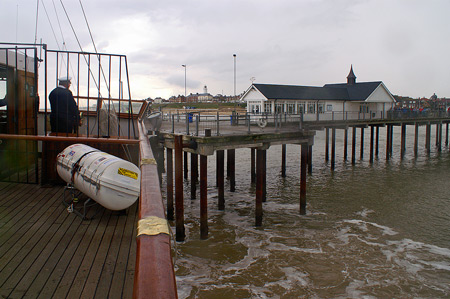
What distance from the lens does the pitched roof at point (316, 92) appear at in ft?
107

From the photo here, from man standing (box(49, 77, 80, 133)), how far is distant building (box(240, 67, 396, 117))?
22.4 metres

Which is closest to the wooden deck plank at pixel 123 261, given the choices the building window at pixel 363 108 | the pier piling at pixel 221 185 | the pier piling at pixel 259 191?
the pier piling at pixel 259 191

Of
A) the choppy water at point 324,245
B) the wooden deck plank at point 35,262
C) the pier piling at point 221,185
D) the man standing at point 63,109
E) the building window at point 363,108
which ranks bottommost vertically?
the choppy water at point 324,245

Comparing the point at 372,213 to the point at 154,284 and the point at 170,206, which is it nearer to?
the point at 170,206

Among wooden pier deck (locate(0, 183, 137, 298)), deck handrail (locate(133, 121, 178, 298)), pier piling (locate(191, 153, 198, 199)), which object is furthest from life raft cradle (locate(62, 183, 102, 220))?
pier piling (locate(191, 153, 198, 199))

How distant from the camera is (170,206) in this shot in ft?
42.8

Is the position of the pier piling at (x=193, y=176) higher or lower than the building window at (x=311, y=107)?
lower

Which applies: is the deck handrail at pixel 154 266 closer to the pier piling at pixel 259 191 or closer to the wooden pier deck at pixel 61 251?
the wooden pier deck at pixel 61 251

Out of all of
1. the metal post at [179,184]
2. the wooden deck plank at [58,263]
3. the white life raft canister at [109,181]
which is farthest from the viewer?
the metal post at [179,184]

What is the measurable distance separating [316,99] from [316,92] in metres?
2.53

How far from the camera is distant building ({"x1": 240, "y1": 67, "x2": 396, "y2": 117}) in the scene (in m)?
32.0

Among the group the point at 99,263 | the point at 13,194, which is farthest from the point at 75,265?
the point at 13,194

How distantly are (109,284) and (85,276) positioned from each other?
0.29 meters

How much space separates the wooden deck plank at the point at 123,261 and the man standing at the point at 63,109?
9.48 ft
